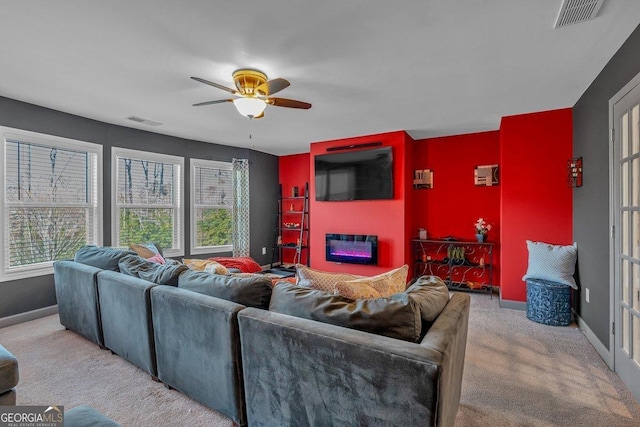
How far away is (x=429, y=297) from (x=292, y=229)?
5156 millimetres

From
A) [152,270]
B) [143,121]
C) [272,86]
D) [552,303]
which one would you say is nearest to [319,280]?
[152,270]

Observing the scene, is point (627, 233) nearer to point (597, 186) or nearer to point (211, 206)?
point (597, 186)

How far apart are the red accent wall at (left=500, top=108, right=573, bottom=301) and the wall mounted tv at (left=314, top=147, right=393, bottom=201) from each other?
161cm

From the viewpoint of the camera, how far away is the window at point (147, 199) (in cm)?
447

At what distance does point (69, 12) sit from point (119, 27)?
262mm

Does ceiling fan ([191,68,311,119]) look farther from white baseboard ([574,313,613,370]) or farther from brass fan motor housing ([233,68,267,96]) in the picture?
white baseboard ([574,313,613,370])

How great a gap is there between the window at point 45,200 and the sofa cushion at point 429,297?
4.32 m

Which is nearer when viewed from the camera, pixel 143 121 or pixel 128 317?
pixel 128 317

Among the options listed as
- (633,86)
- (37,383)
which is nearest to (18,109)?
(37,383)

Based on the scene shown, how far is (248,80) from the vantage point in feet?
8.79

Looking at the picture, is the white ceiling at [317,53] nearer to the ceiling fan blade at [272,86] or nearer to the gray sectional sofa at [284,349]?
the ceiling fan blade at [272,86]

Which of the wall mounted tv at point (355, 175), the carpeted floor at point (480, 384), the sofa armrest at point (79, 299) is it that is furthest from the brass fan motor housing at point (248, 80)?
the wall mounted tv at point (355, 175)

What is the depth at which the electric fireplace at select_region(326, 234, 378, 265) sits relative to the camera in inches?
197

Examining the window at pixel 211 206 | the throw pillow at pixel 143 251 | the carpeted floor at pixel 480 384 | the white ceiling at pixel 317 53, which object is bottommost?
the carpeted floor at pixel 480 384
